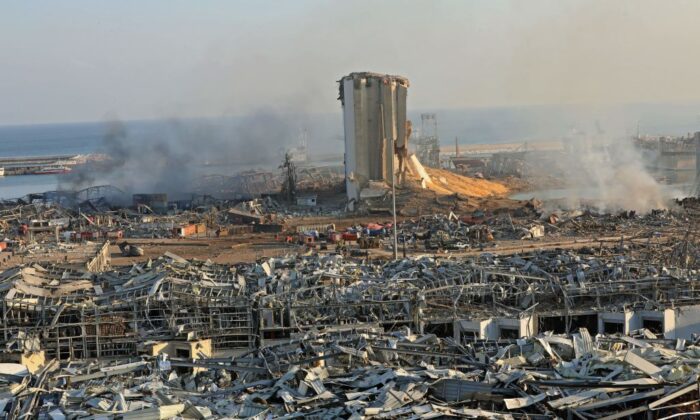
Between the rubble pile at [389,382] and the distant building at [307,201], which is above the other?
the distant building at [307,201]

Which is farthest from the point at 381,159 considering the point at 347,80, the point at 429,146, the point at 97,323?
the point at 97,323

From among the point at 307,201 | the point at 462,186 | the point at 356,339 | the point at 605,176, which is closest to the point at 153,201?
the point at 307,201

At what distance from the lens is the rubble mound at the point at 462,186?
4291 centimetres

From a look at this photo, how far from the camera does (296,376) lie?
1085 cm

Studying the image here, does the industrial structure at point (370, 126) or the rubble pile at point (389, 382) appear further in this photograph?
the industrial structure at point (370, 126)

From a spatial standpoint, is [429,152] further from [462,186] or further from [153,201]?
[153,201]

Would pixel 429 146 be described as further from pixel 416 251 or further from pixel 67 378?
pixel 67 378

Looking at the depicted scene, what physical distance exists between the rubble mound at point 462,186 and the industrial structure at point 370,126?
8.50 feet

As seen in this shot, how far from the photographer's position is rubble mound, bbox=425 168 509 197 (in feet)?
141

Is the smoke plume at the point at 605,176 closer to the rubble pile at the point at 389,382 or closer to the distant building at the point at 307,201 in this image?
the distant building at the point at 307,201

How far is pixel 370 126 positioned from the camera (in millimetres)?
39844

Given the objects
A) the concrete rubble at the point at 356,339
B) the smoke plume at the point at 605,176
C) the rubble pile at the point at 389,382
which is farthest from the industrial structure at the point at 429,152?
the rubble pile at the point at 389,382

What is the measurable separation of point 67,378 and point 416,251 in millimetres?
15750

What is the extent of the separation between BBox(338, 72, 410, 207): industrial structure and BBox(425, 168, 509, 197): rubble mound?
259 cm
